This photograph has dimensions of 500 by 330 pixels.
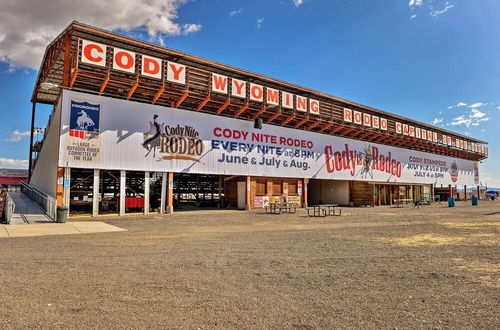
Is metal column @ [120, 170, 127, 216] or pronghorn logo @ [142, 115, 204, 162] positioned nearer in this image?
metal column @ [120, 170, 127, 216]

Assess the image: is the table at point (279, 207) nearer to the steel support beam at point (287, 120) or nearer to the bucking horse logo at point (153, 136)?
the steel support beam at point (287, 120)

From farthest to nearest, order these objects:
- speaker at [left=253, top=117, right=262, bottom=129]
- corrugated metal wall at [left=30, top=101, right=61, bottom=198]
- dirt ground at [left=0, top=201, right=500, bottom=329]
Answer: speaker at [left=253, top=117, right=262, bottom=129], corrugated metal wall at [left=30, top=101, right=61, bottom=198], dirt ground at [left=0, top=201, right=500, bottom=329]

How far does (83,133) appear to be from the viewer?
1938cm

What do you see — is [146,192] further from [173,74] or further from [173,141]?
[173,74]

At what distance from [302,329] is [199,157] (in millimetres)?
20698

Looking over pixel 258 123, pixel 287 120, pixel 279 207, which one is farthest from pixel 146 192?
pixel 287 120

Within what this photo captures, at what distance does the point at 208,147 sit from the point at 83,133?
8.76 meters

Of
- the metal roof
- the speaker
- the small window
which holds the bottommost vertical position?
the small window

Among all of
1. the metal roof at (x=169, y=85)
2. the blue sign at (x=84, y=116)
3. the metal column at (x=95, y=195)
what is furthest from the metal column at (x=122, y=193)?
the metal roof at (x=169, y=85)

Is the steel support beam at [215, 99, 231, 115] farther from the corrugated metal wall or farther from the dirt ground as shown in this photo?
the dirt ground

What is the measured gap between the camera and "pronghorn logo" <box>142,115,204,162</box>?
21913mm

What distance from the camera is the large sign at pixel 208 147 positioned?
2022cm

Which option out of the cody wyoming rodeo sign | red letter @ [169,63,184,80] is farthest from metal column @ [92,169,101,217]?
red letter @ [169,63,184,80]

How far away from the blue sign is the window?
1406 centimetres
